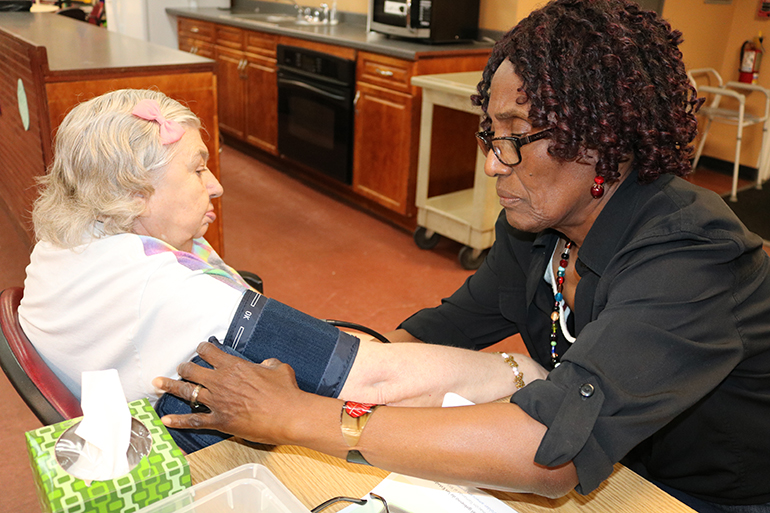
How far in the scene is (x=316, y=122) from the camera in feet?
14.4

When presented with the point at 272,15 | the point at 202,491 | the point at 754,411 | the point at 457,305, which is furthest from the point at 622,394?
the point at 272,15

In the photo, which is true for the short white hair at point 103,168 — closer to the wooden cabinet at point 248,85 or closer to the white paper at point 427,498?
the white paper at point 427,498

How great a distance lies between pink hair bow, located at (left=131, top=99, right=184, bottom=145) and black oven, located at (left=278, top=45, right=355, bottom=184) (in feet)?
9.71

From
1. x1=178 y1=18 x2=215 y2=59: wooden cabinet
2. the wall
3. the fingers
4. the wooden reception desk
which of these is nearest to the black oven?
x1=178 y1=18 x2=215 y2=59: wooden cabinet

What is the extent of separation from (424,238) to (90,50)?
1.99 m

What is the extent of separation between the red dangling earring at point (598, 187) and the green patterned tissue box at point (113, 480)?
76 cm

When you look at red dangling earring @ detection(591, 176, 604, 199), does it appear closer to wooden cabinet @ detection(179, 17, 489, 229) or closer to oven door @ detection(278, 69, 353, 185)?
wooden cabinet @ detection(179, 17, 489, 229)

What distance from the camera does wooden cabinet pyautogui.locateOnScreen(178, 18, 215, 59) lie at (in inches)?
214

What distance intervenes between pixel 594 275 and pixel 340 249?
2.67m

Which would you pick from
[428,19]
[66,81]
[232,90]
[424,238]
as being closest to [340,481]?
[66,81]

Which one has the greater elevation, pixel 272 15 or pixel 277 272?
pixel 272 15

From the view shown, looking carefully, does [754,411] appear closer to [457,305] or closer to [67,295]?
[457,305]

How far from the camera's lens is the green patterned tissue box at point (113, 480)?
27.5 inches

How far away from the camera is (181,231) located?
120cm
